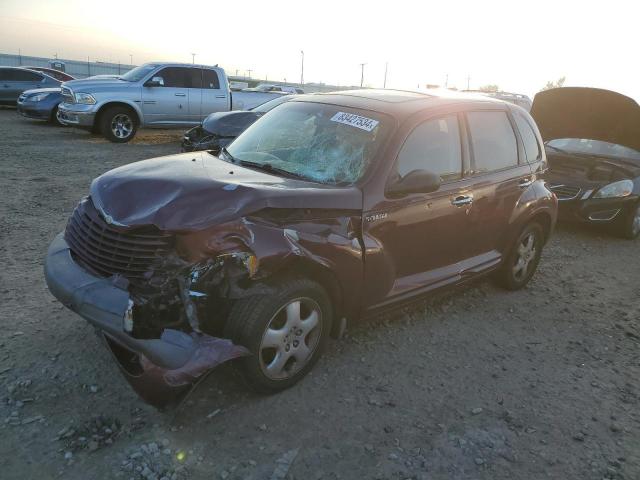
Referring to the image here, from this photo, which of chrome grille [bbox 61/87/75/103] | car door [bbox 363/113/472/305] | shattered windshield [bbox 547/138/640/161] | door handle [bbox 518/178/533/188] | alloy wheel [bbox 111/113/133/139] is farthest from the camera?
alloy wheel [bbox 111/113/133/139]

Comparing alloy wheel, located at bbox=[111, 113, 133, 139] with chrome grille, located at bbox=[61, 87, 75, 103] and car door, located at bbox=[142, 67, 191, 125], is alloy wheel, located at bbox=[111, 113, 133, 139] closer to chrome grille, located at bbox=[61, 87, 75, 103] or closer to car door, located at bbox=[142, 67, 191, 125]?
car door, located at bbox=[142, 67, 191, 125]

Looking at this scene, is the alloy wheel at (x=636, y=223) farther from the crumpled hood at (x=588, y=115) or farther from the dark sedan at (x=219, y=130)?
the dark sedan at (x=219, y=130)

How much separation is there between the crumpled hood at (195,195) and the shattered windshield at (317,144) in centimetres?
24

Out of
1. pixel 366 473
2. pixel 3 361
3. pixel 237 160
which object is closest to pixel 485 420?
pixel 366 473

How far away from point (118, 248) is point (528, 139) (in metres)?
3.75

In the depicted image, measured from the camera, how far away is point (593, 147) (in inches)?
317

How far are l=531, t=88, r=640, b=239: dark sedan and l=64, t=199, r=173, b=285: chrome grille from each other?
6.11 meters

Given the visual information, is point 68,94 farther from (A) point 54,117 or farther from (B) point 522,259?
(B) point 522,259

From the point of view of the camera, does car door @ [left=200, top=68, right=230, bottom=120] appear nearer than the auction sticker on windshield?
No

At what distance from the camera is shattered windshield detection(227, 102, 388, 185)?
3.53m

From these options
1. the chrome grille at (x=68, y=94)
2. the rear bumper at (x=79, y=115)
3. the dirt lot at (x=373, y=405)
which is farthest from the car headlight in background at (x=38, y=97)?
the dirt lot at (x=373, y=405)

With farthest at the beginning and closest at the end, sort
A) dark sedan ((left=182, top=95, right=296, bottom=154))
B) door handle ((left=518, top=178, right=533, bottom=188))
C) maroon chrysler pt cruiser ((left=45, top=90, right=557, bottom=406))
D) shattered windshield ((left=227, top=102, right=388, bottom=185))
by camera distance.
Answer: dark sedan ((left=182, top=95, right=296, bottom=154)) → door handle ((left=518, top=178, right=533, bottom=188)) → shattered windshield ((left=227, top=102, right=388, bottom=185)) → maroon chrysler pt cruiser ((left=45, top=90, right=557, bottom=406))

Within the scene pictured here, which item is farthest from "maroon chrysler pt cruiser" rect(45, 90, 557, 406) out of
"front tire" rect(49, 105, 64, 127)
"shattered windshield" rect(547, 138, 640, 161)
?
"front tire" rect(49, 105, 64, 127)

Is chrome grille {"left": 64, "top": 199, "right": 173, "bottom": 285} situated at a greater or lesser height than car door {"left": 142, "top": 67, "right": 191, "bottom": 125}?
lesser
